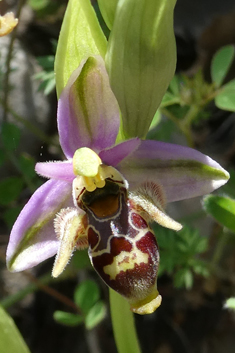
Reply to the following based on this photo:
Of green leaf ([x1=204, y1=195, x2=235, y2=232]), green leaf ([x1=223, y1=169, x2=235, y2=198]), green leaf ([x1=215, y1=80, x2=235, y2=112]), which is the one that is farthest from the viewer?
green leaf ([x1=223, y1=169, x2=235, y2=198])

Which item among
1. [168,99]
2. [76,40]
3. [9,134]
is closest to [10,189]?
[9,134]

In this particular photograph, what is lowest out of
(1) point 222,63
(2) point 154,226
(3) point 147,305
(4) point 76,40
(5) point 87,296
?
(5) point 87,296

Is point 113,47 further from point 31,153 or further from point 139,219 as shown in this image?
point 31,153

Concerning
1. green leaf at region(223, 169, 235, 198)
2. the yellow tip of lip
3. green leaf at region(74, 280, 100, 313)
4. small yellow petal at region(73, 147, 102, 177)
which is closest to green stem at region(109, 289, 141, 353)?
the yellow tip of lip

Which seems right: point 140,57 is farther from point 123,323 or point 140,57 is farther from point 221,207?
point 123,323

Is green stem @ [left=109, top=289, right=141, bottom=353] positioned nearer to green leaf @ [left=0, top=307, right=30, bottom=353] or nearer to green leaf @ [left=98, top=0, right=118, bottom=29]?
green leaf @ [left=0, top=307, right=30, bottom=353]

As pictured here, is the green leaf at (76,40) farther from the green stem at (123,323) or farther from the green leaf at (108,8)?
the green stem at (123,323)

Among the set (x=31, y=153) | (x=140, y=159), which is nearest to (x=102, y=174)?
(x=140, y=159)

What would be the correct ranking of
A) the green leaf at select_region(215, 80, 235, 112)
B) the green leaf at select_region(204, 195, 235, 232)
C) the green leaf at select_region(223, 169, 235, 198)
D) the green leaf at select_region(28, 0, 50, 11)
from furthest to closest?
the green leaf at select_region(28, 0, 50, 11), the green leaf at select_region(223, 169, 235, 198), the green leaf at select_region(215, 80, 235, 112), the green leaf at select_region(204, 195, 235, 232)
